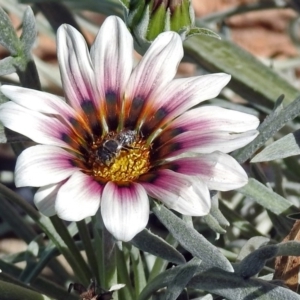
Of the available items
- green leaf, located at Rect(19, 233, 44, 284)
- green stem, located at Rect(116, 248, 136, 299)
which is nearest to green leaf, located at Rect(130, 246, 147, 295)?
green stem, located at Rect(116, 248, 136, 299)

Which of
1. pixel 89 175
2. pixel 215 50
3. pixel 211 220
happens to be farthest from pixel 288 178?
pixel 89 175

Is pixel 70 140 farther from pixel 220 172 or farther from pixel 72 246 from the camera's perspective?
pixel 72 246

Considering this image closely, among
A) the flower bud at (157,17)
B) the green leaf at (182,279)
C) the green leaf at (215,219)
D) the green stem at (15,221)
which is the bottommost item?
the green stem at (15,221)

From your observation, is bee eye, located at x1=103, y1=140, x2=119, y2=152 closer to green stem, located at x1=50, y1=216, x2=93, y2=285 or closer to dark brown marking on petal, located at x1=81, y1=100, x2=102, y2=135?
dark brown marking on petal, located at x1=81, y1=100, x2=102, y2=135

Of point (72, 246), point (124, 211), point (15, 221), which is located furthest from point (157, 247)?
point (15, 221)

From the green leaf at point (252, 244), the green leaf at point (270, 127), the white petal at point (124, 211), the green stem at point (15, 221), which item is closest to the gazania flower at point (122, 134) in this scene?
the white petal at point (124, 211)

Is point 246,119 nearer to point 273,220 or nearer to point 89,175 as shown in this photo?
point 89,175

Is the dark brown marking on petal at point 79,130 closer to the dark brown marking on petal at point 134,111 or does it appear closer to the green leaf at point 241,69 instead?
the dark brown marking on petal at point 134,111
